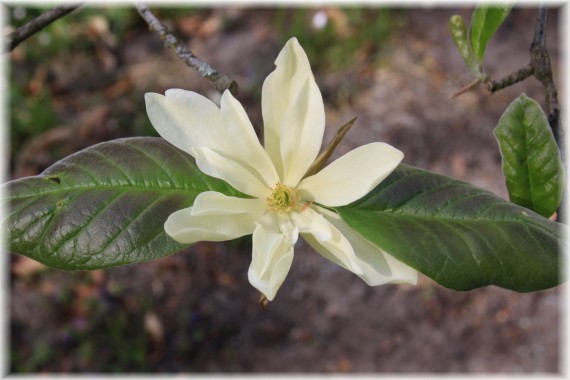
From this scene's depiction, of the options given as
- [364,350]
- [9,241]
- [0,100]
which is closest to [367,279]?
[9,241]

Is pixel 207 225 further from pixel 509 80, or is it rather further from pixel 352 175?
pixel 509 80

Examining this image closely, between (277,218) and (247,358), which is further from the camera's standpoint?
(247,358)

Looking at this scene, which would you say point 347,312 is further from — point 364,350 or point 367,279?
point 367,279

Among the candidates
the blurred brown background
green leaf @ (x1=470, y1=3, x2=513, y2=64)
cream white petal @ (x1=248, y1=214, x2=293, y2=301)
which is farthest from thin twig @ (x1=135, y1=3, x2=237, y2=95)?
the blurred brown background

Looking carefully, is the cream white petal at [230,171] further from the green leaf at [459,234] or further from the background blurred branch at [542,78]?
the background blurred branch at [542,78]

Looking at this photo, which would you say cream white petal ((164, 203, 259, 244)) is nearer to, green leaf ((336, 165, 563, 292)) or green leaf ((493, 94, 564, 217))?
green leaf ((336, 165, 563, 292))

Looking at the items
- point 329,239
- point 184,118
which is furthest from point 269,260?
point 184,118

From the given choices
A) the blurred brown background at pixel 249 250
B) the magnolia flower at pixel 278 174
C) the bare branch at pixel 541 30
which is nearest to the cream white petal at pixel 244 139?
the magnolia flower at pixel 278 174
